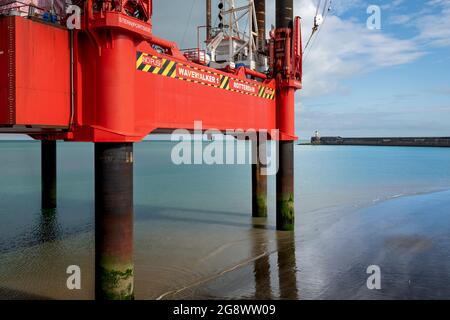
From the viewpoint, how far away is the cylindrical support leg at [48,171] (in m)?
21.4

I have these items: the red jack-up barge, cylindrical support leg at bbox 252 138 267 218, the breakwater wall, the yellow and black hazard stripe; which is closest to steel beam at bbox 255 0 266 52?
cylindrical support leg at bbox 252 138 267 218

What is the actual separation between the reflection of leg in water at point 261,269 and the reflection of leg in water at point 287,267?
0.39 m

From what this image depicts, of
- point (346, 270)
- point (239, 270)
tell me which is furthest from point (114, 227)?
point (346, 270)

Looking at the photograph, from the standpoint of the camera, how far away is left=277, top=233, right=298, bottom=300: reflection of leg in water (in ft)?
35.7

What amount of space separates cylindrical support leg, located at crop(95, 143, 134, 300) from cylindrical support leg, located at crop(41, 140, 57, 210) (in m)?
14.6

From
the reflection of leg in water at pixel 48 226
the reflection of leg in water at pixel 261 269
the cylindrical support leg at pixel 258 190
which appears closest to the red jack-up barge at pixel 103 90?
the reflection of leg in water at pixel 261 269

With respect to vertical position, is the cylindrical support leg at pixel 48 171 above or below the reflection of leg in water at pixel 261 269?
above

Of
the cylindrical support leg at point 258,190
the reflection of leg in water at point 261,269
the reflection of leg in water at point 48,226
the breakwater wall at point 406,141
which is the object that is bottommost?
the reflection of leg in water at point 261,269

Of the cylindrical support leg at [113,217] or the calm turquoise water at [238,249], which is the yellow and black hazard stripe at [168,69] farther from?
the calm turquoise water at [238,249]

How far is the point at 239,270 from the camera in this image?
500 inches

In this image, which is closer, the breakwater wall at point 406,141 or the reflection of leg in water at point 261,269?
the reflection of leg in water at point 261,269

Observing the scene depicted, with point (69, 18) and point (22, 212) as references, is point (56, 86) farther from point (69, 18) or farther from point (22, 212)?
point (22, 212)

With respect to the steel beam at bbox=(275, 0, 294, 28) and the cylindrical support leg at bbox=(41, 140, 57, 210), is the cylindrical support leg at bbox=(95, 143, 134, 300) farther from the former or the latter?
the cylindrical support leg at bbox=(41, 140, 57, 210)

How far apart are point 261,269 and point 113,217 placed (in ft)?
19.9
